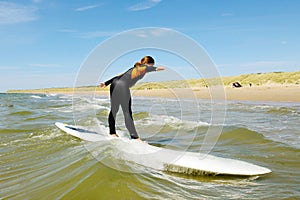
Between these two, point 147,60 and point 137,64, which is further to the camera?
point 137,64

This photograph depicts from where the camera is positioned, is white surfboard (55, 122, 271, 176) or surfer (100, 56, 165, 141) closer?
white surfboard (55, 122, 271, 176)

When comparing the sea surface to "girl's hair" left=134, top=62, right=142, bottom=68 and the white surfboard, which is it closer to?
the white surfboard

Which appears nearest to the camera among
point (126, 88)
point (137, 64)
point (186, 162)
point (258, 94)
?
point (186, 162)

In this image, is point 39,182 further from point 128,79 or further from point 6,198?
point 128,79

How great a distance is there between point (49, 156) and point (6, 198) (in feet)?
7.40

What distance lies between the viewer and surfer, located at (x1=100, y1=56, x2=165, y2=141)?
20.8ft

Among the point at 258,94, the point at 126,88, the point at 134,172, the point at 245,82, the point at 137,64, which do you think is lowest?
the point at 134,172

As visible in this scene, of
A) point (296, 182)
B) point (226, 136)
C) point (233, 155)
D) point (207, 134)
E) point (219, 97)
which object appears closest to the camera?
point (296, 182)

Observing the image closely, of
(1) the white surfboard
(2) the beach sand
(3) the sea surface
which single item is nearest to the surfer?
(1) the white surfboard

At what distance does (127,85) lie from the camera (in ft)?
21.7

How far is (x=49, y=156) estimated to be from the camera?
5953 mm

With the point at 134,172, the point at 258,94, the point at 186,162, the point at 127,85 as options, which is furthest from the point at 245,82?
the point at 134,172

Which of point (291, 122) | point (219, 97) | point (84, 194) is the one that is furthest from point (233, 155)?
point (219, 97)

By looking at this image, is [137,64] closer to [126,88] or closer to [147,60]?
[147,60]
